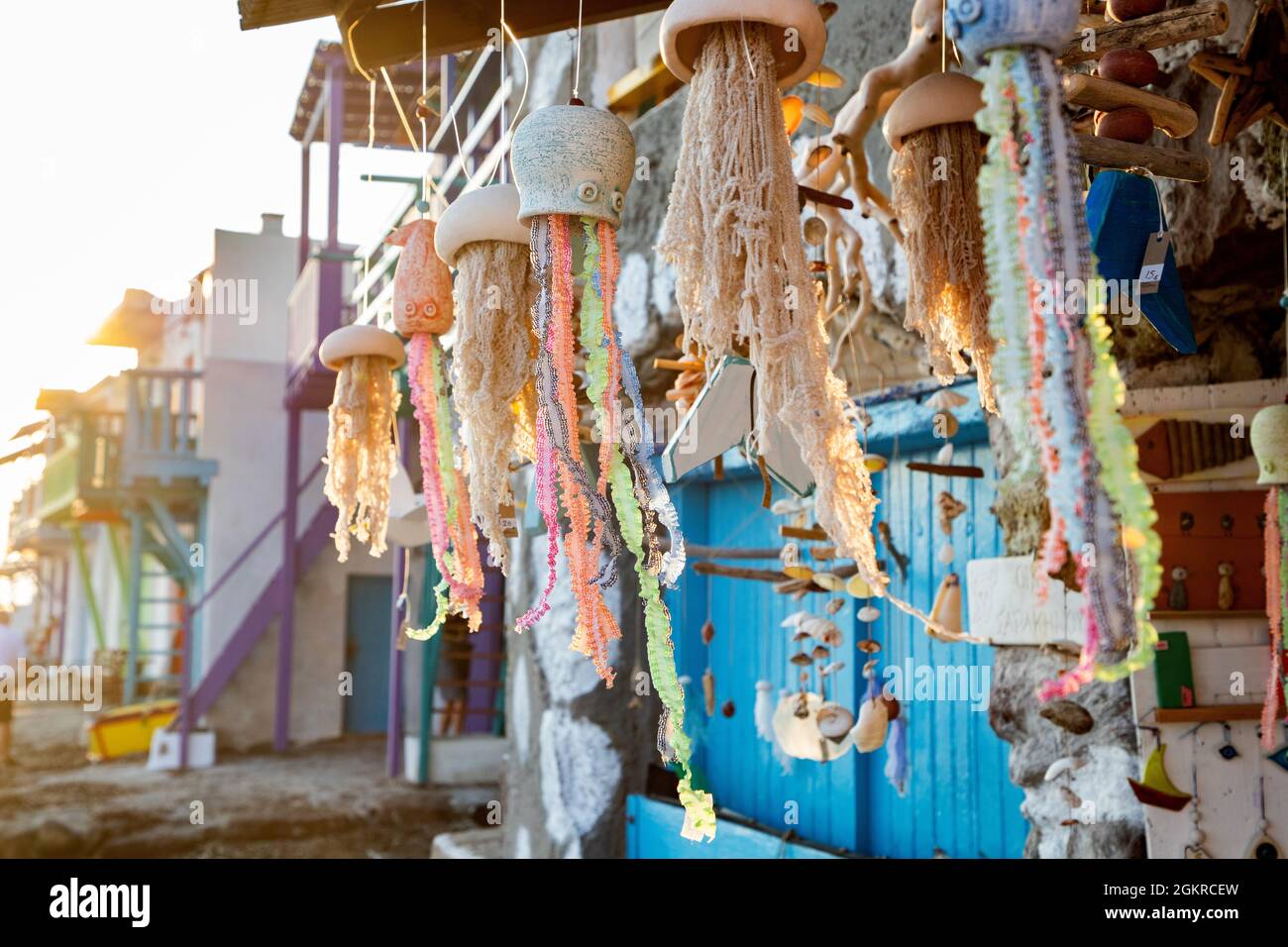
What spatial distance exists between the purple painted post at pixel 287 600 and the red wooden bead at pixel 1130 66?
8.45 m

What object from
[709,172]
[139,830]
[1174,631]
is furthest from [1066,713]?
[139,830]

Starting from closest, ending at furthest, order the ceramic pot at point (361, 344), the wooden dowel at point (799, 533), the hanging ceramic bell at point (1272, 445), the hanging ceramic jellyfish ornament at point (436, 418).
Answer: the hanging ceramic jellyfish ornament at point (436, 418) → the ceramic pot at point (361, 344) → the hanging ceramic bell at point (1272, 445) → the wooden dowel at point (799, 533)

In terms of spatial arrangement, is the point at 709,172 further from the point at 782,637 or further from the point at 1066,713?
the point at 782,637

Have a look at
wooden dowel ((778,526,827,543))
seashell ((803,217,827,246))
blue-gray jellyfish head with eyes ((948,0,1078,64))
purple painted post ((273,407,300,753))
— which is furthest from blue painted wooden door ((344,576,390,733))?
blue-gray jellyfish head with eyes ((948,0,1078,64))

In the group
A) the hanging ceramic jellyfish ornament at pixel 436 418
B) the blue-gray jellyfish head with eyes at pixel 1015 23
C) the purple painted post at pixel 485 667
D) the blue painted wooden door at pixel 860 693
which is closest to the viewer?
the blue-gray jellyfish head with eyes at pixel 1015 23

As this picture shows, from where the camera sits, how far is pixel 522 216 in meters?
1.47

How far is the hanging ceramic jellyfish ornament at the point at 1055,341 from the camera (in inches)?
36.5

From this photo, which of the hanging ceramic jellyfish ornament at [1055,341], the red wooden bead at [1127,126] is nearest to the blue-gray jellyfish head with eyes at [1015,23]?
the hanging ceramic jellyfish ornament at [1055,341]

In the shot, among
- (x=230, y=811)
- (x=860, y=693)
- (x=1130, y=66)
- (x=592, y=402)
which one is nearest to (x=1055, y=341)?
(x=592, y=402)

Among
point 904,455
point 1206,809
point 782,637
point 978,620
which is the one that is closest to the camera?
point 1206,809

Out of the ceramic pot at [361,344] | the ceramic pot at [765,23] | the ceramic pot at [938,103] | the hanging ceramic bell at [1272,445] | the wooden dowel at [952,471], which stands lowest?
the hanging ceramic bell at [1272,445]

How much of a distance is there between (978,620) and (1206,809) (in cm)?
73

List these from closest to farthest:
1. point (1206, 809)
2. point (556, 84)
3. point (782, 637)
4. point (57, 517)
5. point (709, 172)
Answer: point (709, 172) → point (1206, 809) → point (782, 637) → point (556, 84) → point (57, 517)

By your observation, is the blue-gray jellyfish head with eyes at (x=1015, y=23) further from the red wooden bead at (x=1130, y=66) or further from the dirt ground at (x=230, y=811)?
the dirt ground at (x=230, y=811)
